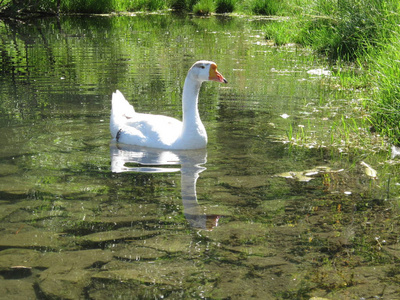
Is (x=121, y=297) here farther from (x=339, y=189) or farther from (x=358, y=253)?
(x=339, y=189)

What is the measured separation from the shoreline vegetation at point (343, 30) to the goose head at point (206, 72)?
78.0 inches

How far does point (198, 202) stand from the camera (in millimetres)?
4785

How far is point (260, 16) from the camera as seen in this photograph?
28141 millimetres

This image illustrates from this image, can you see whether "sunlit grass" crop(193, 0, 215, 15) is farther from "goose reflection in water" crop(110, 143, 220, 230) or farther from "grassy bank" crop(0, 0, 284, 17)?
"goose reflection in water" crop(110, 143, 220, 230)

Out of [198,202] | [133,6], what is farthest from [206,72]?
A: [133,6]

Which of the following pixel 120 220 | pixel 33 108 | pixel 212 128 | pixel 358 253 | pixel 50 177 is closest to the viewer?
pixel 358 253

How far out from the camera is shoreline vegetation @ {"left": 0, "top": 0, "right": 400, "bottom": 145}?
6992 millimetres

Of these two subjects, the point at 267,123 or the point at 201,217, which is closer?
the point at 201,217

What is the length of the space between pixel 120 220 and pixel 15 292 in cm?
121

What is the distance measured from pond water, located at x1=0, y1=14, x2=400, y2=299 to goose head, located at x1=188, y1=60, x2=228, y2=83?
0.83 m

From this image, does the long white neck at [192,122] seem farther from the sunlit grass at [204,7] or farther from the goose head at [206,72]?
the sunlit grass at [204,7]

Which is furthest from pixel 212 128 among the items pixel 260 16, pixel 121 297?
pixel 260 16

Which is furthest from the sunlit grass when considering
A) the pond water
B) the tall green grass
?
the tall green grass

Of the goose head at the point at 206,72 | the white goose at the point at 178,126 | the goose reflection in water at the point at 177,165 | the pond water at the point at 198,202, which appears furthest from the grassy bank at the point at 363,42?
the goose reflection in water at the point at 177,165
